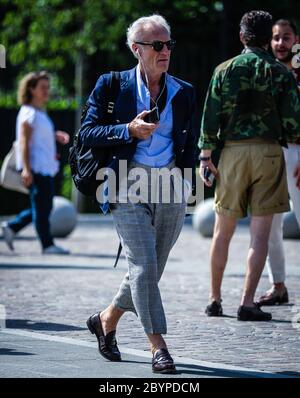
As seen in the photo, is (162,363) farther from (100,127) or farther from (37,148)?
(37,148)

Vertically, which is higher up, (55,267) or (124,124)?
(124,124)

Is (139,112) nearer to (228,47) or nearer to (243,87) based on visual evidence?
(243,87)

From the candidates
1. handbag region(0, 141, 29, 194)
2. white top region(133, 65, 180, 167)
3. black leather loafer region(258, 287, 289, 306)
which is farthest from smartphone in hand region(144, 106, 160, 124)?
handbag region(0, 141, 29, 194)

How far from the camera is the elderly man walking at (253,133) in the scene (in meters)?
8.65

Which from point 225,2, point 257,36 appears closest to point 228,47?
point 225,2

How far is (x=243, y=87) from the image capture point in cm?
867

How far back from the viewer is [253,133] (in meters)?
8.69

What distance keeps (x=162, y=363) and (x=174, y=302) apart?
3.22 meters

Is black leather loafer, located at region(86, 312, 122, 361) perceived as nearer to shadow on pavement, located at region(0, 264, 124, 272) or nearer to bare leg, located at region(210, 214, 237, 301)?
bare leg, located at region(210, 214, 237, 301)

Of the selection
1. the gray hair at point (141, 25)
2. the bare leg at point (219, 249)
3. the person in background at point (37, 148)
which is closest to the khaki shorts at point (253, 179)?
the bare leg at point (219, 249)

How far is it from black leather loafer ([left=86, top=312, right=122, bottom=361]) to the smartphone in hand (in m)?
1.25

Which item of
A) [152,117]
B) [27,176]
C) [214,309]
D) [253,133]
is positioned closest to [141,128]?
[152,117]

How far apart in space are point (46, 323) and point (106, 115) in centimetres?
211

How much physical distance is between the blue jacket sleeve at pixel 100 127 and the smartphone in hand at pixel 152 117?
0.38 ft
